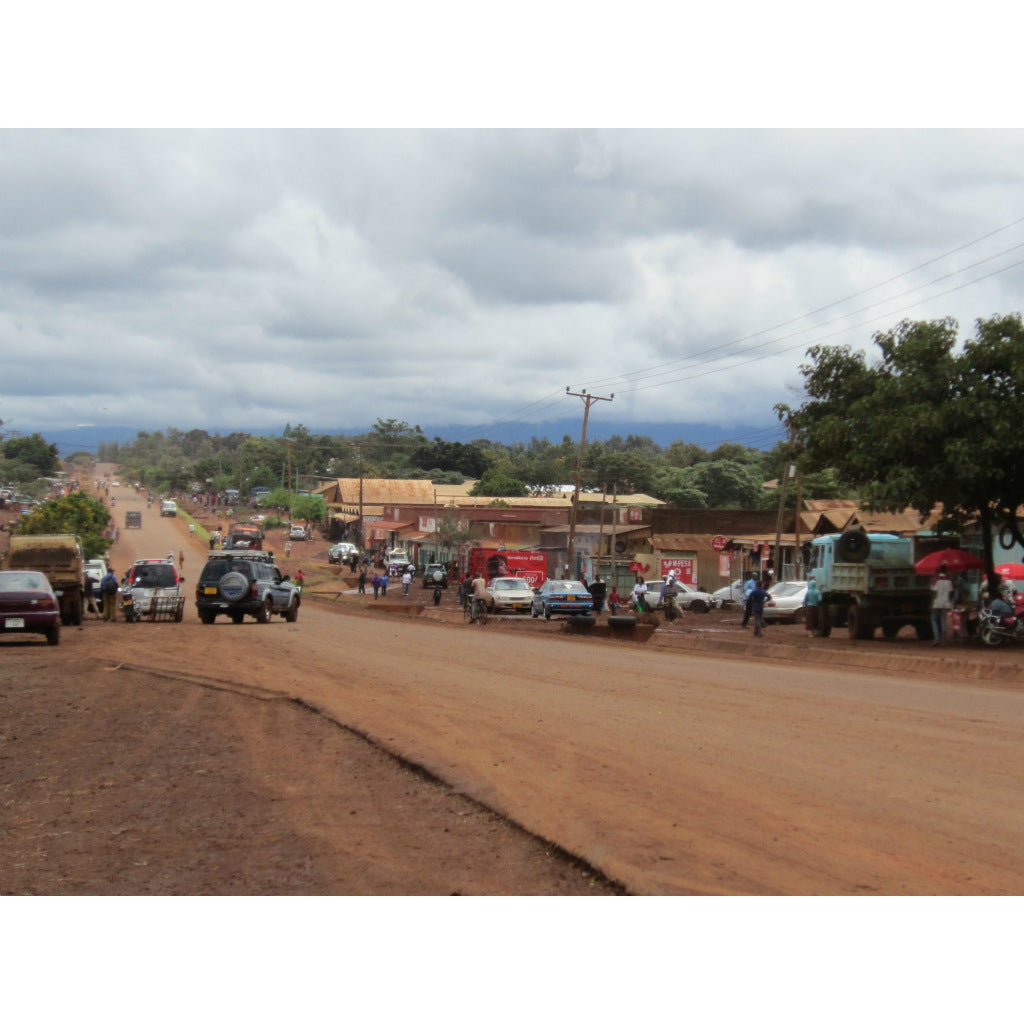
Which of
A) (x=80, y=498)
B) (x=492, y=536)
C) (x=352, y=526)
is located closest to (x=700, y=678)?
(x=492, y=536)

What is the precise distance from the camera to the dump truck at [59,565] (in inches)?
1235

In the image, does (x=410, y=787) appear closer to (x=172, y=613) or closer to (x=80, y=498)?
(x=172, y=613)

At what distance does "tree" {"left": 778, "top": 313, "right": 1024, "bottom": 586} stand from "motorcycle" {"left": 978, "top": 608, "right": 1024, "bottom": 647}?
1512mm

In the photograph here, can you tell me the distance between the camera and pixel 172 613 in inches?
1308

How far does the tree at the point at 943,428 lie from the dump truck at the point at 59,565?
2145 cm

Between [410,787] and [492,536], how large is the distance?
72.8 meters

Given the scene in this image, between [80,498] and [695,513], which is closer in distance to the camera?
[695,513]

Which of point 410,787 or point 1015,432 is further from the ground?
point 1015,432

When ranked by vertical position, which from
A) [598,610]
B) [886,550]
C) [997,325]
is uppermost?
[997,325]

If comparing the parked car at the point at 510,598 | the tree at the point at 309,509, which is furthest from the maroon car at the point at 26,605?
the tree at the point at 309,509

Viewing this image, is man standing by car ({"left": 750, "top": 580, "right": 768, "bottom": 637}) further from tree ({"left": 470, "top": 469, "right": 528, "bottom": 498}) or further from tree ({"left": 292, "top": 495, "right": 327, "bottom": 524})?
tree ({"left": 292, "top": 495, "right": 327, "bottom": 524})

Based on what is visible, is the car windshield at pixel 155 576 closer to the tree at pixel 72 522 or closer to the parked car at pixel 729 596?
the parked car at pixel 729 596

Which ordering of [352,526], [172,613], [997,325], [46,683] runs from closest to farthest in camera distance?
[46,683]
[997,325]
[172,613]
[352,526]

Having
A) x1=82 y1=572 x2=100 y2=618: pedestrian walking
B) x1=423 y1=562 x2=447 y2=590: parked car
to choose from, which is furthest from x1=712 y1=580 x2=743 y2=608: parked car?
x1=82 y1=572 x2=100 y2=618: pedestrian walking
